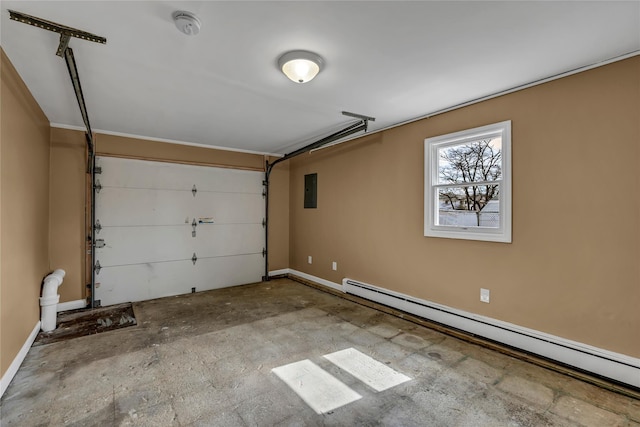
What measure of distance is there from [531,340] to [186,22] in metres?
3.63

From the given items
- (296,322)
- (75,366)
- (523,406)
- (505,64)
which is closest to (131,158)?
(75,366)

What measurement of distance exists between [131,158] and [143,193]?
53cm

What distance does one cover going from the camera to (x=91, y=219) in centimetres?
403

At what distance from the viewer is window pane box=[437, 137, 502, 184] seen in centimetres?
300

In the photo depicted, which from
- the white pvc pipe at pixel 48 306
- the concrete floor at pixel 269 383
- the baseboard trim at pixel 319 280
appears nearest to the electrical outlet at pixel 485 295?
the concrete floor at pixel 269 383

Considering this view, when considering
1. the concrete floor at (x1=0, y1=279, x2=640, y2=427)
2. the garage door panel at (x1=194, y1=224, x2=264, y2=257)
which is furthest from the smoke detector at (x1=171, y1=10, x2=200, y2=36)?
the garage door panel at (x1=194, y1=224, x2=264, y2=257)

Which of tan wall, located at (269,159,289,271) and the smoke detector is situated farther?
tan wall, located at (269,159,289,271)

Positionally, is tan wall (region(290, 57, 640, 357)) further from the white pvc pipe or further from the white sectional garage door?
the white pvc pipe

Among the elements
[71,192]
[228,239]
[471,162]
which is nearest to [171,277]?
[228,239]

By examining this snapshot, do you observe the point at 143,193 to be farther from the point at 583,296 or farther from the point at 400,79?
the point at 583,296

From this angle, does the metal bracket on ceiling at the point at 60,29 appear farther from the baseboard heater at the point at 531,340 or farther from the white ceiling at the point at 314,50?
the baseboard heater at the point at 531,340

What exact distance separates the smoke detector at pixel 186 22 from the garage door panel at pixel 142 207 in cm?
327

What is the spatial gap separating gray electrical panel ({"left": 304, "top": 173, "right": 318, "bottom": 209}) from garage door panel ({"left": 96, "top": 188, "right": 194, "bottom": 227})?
6.47 ft

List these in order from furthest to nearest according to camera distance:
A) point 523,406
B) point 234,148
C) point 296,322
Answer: point 234,148, point 296,322, point 523,406
